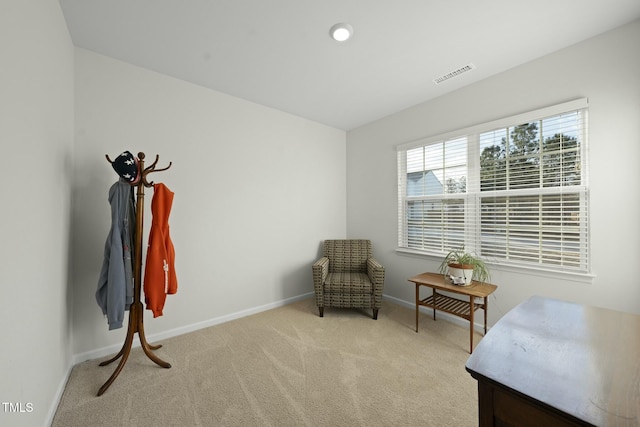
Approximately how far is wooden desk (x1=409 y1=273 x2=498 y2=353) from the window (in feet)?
1.28

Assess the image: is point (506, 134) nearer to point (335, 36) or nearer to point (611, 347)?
point (335, 36)

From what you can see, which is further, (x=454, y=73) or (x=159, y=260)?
(x=454, y=73)

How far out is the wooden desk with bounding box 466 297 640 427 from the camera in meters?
0.60

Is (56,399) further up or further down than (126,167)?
further down

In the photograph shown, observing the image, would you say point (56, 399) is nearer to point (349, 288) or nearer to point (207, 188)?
point (207, 188)

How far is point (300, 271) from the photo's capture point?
3604 mm

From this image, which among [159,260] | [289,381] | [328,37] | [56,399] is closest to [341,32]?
[328,37]

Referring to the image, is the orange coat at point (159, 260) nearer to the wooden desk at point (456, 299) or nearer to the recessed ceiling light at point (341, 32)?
the recessed ceiling light at point (341, 32)

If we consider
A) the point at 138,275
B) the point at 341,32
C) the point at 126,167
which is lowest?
the point at 138,275

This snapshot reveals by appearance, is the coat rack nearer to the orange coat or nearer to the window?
the orange coat

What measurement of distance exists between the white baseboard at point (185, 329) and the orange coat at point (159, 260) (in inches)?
28.7

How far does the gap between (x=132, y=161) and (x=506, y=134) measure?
3.31 metres

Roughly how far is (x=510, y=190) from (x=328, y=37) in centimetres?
218

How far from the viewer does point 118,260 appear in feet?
5.93
